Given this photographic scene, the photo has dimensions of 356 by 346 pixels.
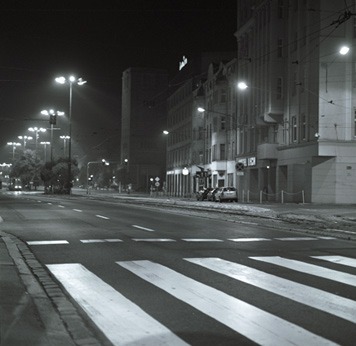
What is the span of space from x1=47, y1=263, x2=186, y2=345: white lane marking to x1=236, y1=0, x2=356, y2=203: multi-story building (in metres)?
33.2

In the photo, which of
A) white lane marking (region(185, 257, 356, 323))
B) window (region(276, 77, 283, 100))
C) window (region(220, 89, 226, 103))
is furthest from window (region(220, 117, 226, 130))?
white lane marking (region(185, 257, 356, 323))

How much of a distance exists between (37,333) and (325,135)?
4212 cm

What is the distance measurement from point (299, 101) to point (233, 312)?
4401 centimetres

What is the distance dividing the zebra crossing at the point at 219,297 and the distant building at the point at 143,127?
133699mm

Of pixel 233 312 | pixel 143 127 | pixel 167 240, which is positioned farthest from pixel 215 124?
pixel 143 127

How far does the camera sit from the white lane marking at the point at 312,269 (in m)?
9.82

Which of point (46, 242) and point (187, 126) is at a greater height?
point (187, 126)

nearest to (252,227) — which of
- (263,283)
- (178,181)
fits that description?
(263,283)

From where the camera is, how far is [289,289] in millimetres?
8891

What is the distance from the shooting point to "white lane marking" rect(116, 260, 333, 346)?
20.0 feet

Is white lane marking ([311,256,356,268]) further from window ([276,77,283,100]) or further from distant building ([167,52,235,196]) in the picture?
distant building ([167,52,235,196])

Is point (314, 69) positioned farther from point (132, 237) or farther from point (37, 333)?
point (37, 333)

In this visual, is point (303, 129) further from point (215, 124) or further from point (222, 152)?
point (215, 124)

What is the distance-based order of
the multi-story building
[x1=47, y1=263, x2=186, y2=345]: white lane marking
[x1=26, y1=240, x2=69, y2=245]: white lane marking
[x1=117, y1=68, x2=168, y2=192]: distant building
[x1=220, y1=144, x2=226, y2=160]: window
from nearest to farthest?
[x1=47, y1=263, x2=186, y2=345]: white lane marking < [x1=26, y1=240, x2=69, y2=245]: white lane marking < the multi-story building < [x1=220, y1=144, x2=226, y2=160]: window < [x1=117, y1=68, x2=168, y2=192]: distant building
